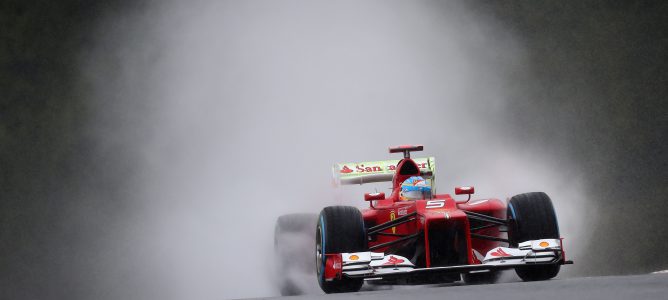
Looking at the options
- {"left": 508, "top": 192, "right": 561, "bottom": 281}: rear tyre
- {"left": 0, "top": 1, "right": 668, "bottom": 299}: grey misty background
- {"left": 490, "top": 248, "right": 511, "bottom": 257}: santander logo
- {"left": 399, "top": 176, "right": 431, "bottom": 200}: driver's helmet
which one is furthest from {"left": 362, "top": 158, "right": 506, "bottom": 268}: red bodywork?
{"left": 0, "top": 1, "right": 668, "bottom": 299}: grey misty background

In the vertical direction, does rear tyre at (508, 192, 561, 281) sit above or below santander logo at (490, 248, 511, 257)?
above

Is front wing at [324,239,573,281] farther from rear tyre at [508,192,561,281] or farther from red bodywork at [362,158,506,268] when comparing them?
red bodywork at [362,158,506,268]

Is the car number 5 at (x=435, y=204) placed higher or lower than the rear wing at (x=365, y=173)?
lower

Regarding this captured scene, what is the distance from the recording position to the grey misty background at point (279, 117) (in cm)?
1720

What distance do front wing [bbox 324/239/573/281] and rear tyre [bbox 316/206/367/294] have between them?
0.09 m

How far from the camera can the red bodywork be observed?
923 cm

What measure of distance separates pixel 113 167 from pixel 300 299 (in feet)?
36.8

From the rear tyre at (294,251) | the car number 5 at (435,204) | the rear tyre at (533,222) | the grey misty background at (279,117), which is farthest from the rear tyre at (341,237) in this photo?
the grey misty background at (279,117)

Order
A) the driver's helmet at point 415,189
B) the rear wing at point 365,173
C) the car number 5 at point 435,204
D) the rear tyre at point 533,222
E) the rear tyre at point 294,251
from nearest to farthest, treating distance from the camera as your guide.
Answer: the rear tyre at point 533,222
the car number 5 at point 435,204
the driver's helmet at point 415,189
the rear tyre at point 294,251
the rear wing at point 365,173

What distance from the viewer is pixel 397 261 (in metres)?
8.95

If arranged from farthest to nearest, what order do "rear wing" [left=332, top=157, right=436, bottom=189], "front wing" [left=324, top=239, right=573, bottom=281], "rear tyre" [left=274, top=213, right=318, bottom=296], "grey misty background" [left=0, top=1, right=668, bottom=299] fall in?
"grey misty background" [left=0, top=1, right=668, bottom=299], "rear wing" [left=332, top=157, right=436, bottom=189], "rear tyre" [left=274, top=213, right=318, bottom=296], "front wing" [left=324, top=239, right=573, bottom=281]

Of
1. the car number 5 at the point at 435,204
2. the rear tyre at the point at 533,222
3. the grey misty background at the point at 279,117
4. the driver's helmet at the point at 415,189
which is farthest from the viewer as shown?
A: the grey misty background at the point at 279,117

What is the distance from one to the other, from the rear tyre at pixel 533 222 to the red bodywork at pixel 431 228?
1.43ft

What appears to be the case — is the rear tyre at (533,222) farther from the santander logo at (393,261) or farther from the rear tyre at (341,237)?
the rear tyre at (341,237)
